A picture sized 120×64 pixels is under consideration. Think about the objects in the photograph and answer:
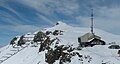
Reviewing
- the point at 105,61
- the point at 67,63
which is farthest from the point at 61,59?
the point at 105,61

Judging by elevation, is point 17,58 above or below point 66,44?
below

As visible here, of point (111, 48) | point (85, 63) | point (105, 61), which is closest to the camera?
point (105, 61)

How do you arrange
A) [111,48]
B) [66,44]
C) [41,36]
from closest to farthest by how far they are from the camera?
1. [111,48]
2. [66,44]
3. [41,36]

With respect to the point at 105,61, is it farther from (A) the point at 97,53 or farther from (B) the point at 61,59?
(B) the point at 61,59

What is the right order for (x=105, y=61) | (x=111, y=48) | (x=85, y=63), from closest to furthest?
1. (x=105, y=61)
2. (x=85, y=63)
3. (x=111, y=48)

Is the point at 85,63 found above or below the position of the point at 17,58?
above

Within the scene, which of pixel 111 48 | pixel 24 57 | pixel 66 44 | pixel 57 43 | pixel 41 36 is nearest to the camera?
pixel 111 48

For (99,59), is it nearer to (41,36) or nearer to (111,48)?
(111,48)

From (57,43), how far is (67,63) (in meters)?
16.9

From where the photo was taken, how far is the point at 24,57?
295 feet

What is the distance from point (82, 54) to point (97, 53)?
3.61m

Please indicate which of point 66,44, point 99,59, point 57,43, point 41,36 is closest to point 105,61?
point 99,59

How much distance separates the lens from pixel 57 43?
7175 centimetres

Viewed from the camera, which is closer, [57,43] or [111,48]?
[111,48]
